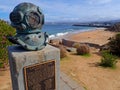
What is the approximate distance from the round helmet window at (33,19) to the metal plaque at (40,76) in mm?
943

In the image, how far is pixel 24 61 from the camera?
3.26 meters

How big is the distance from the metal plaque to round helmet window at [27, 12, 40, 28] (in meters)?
0.94

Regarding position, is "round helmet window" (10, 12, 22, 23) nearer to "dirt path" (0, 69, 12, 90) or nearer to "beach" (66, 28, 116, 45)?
"dirt path" (0, 69, 12, 90)

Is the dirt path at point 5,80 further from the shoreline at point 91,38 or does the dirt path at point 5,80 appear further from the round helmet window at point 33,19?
the shoreline at point 91,38

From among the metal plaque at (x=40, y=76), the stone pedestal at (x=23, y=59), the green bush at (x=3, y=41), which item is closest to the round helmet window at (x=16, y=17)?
the stone pedestal at (x=23, y=59)

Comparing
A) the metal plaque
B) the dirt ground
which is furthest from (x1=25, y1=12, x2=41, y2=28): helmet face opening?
the dirt ground

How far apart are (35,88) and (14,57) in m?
0.95

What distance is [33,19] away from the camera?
11.3 ft

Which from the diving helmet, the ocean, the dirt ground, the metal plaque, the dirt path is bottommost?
the ocean

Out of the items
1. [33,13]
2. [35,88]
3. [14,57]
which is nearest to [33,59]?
[14,57]

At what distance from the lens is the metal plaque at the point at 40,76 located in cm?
338

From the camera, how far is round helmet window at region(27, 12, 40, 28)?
3361 millimetres

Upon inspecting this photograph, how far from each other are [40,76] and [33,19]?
1.37 meters

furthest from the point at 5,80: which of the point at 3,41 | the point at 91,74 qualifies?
the point at 91,74
